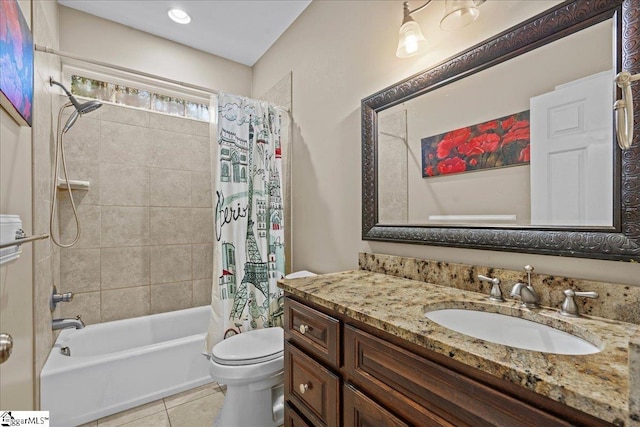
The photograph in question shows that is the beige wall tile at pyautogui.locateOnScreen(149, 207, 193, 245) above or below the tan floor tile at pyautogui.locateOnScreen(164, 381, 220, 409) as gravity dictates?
above

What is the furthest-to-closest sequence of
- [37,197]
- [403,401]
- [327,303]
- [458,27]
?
[37,197], [458,27], [327,303], [403,401]

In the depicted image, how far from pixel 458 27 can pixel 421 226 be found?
0.85 meters

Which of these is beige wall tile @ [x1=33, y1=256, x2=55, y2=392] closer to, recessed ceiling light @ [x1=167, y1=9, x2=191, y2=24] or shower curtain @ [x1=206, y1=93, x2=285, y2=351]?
shower curtain @ [x1=206, y1=93, x2=285, y2=351]

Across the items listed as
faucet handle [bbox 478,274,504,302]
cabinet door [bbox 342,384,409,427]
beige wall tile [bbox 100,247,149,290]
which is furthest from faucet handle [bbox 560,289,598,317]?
beige wall tile [bbox 100,247,149,290]

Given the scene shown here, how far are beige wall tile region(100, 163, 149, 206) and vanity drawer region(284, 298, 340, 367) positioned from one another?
1.89 meters

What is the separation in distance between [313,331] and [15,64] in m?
1.52

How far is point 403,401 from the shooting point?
77cm

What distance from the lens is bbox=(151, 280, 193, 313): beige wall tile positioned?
2.51 m

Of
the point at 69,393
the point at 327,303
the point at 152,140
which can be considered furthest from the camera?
the point at 152,140

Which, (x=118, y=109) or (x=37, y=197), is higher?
(x=118, y=109)

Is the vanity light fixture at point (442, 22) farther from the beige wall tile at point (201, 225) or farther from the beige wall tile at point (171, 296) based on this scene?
the beige wall tile at point (171, 296)

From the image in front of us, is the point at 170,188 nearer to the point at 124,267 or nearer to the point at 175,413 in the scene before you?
the point at 124,267

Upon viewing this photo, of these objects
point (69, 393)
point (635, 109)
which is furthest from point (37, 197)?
point (635, 109)

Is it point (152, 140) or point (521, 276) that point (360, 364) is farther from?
point (152, 140)
